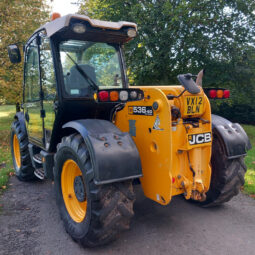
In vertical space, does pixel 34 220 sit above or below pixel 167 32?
below

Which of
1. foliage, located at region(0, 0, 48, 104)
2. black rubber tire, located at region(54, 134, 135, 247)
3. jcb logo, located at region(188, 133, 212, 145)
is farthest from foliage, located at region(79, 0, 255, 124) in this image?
black rubber tire, located at region(54, 134, 135, 247)

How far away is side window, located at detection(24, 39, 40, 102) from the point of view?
3971mm

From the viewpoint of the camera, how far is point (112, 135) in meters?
2.73

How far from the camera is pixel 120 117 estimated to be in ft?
11.6

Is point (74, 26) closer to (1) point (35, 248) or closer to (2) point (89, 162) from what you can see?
(2) point (89, 162)

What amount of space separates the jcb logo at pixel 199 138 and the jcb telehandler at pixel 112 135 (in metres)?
0.01

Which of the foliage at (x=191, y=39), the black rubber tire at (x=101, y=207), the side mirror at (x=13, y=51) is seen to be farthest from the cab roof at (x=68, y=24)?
the foliage at (x=191, y=39)

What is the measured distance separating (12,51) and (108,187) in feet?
9.31

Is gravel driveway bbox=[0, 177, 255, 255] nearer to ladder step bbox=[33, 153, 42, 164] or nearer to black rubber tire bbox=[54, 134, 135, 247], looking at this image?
black rubber tire bbox=[54, 134, 135, 247]

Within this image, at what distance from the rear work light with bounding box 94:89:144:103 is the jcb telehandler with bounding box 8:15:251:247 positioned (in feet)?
0.03

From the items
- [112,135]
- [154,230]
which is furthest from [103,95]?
[154,230]

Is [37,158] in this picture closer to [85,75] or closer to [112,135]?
[85,75]

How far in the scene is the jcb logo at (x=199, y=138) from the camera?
114 inches

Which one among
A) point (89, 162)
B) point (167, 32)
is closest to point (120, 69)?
point (89, 162)
